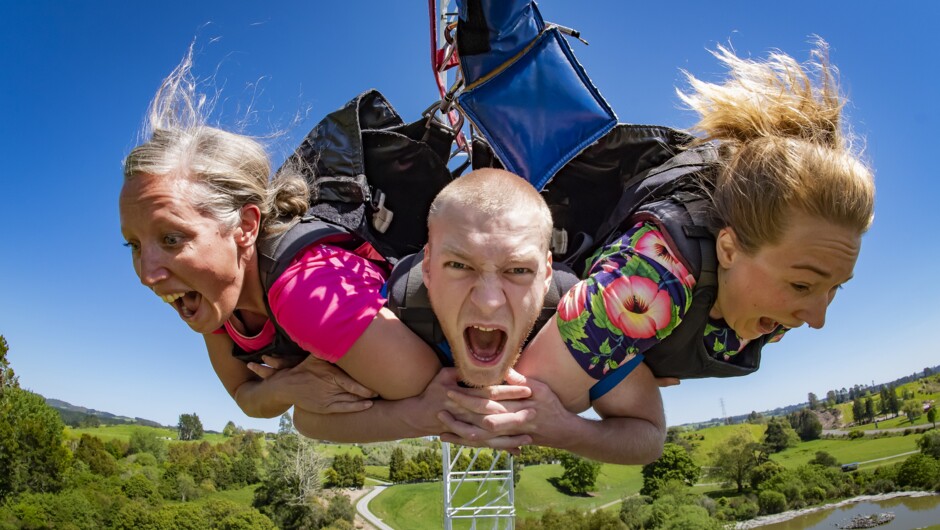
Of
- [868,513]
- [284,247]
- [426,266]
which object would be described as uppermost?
[284,247]

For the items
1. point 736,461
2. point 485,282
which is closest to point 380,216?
point 485,282

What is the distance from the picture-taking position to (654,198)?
7.23 feet

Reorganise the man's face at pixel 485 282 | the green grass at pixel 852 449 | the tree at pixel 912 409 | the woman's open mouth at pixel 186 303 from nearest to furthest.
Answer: the man's face at pixel 485 282, the woman's open mouth at pixel 186 303, the green grass at pixel 852 449, the tree at pixel 912 409

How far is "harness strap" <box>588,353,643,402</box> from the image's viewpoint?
82.7 inches

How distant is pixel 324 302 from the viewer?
6.40ft

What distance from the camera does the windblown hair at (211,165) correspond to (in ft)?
7.03

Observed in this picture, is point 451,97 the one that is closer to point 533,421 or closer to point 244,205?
point 244,205

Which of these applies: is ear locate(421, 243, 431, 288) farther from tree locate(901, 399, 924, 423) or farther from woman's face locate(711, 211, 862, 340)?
tree locate(901, 399, 924, 423)

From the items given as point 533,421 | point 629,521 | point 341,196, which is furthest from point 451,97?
point 629,521

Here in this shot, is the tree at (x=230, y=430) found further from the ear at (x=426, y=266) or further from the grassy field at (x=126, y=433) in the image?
the ear at (x=426, y=266)

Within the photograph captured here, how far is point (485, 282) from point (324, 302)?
53 centimetres

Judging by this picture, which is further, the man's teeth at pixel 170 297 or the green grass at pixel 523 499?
the green grass at pixel 523 499

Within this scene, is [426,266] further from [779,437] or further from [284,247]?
[779,437]

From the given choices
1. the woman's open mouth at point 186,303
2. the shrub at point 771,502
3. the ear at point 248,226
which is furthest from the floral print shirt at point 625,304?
the shrub at point 771,502
